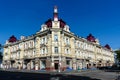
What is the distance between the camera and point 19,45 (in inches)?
2803

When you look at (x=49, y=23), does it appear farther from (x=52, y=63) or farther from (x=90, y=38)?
(x=90, y=38)

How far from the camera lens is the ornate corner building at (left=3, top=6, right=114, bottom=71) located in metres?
53.6

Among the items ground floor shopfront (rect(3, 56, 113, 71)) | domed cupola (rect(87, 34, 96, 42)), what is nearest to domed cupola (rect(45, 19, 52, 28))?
ground floor shopfront (rect(3, 56, 113, 71))

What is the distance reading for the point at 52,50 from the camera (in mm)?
53281

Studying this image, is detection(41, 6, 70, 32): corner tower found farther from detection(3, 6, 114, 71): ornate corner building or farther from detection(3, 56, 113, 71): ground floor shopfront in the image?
detection(3, 56, 113, 71): ground floor shopfront

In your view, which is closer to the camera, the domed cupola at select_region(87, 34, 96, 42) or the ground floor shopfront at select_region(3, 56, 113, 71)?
the ground floor shopfront at select_region(3, 56, 113, 71)

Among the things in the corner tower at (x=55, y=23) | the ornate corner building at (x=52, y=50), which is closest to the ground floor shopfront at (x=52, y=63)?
the ornate corner building at (x=52, y=50)

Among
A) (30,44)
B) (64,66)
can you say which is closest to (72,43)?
(64,66)

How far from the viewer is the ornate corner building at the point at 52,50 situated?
53562mm

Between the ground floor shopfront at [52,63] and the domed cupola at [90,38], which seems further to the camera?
the domed cupola at [90,38]

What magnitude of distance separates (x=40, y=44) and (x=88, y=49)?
22.6 meters

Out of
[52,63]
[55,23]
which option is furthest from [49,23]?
[52,63]

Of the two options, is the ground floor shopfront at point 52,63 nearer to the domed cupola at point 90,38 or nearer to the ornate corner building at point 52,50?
the ornate corner building at point 52,50

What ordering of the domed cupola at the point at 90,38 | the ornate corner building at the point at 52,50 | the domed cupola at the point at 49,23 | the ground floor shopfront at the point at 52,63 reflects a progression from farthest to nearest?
the domed cupola at the point at 90,38
the domed cupola at the point at 49,23
the ornate corner building at the point at 52,50
the ground floor shopfront at the point at 52,63
